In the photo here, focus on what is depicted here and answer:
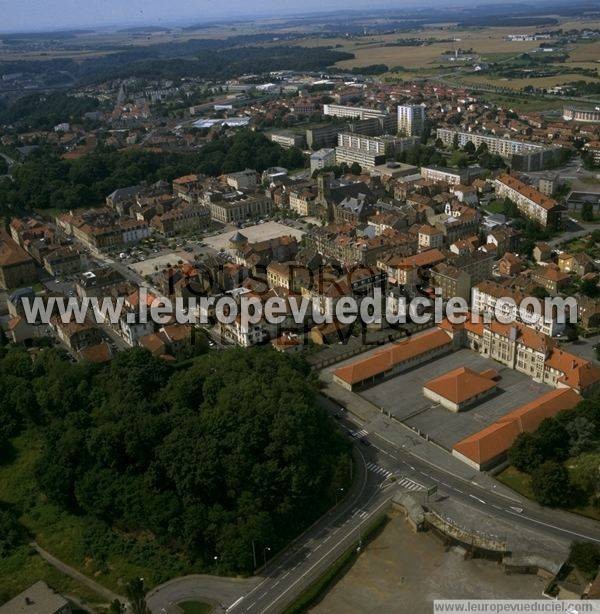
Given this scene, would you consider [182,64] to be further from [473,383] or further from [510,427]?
[510,427]

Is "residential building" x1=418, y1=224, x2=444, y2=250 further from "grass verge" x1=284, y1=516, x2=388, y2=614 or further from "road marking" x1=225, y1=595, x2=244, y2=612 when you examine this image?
"road marking" x1=225, y1=595, x2=244, y2=612

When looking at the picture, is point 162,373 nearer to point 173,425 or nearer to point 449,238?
point 173,425

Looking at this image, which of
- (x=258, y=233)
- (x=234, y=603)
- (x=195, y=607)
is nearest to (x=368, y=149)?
(x=258, y=233)

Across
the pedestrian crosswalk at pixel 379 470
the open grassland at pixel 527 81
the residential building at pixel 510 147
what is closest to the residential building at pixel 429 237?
the pedestrian crosswalk at pixel 379 470

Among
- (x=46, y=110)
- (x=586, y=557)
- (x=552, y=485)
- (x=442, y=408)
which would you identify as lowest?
(x=442, y=408)

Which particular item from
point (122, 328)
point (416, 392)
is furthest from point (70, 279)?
point (416, 392)

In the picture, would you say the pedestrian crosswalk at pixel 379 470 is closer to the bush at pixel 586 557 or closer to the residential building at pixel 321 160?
the bush at pixel 586 557
